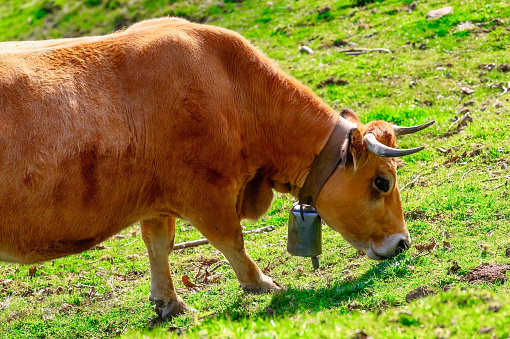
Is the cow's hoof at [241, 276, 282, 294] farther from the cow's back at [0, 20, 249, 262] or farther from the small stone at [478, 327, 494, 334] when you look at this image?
the small stone at [478, 327, 494, 334]

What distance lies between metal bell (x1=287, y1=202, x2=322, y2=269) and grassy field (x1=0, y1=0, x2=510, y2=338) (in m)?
0.32

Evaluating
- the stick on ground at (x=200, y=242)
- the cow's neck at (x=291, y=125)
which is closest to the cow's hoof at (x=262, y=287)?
the cow's neck at (x=291, y=125)

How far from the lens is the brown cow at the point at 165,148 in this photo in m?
6.53

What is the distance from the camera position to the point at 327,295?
6.83 meters

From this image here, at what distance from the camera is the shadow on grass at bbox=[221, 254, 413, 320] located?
6531mm

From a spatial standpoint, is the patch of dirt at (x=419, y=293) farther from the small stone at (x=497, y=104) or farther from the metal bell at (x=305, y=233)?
the small stone at (x=497, y=104)

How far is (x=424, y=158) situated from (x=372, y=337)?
6.13 metres

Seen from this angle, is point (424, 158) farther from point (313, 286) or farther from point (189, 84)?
point (189, 84)

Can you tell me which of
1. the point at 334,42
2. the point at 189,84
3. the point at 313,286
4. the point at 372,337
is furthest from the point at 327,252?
the point at 334,42

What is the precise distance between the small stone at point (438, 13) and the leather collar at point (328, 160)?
9187 mm

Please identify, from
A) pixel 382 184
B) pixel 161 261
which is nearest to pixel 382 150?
pixel 382 184

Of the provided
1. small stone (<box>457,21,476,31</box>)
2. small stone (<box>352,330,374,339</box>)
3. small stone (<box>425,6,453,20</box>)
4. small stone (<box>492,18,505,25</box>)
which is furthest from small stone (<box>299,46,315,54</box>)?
small stone (<box>352,330,374,339</box>)

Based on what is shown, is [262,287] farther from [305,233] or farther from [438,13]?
[438,13]

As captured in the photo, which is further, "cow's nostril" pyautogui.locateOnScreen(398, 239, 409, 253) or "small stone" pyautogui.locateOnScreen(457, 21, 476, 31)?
"small stone" pyautogui.locateOnScreen(457, 21, 476, 31)
